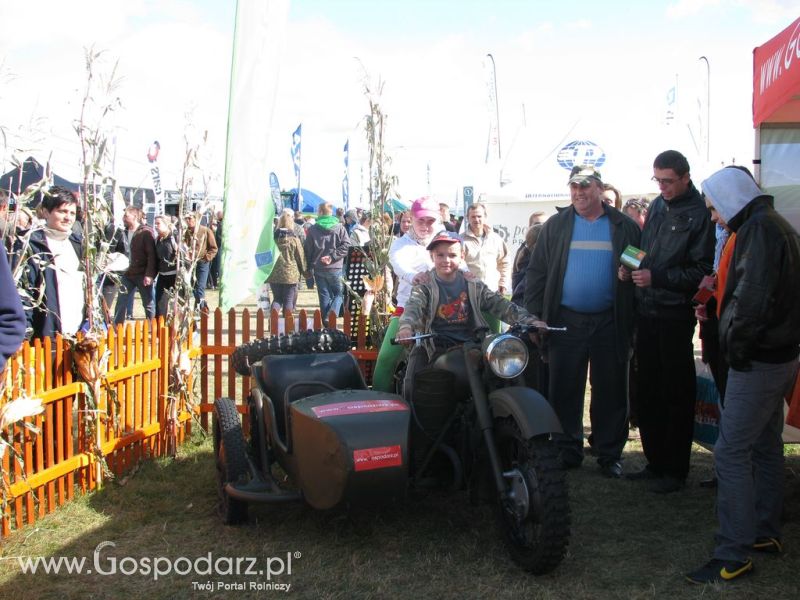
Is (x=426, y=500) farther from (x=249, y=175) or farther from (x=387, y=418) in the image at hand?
(x=249, y=175)

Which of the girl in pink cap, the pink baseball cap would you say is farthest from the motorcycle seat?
the pink baseball cap

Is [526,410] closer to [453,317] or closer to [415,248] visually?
[453,317]

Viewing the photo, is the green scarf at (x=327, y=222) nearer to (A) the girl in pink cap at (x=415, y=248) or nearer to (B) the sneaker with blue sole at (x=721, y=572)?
(A) the girl in pink cap at (x=415, y=248)

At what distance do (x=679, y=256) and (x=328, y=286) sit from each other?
26.0 feet

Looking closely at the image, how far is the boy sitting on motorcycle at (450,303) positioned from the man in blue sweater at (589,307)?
0.88 meters

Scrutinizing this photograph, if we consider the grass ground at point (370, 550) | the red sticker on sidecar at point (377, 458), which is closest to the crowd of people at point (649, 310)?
the grass ground at point (370, 550)

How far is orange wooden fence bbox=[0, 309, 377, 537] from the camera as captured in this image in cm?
426

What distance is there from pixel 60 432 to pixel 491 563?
103 inches

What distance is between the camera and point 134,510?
15.1ft

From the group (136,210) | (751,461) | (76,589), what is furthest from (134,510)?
(136,210)

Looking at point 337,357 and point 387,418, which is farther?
point 337,357

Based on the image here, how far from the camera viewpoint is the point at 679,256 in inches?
187

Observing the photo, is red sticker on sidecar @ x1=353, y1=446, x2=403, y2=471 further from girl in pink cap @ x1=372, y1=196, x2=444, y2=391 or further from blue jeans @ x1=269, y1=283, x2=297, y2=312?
blue jeans @ x1=269, y1=283, x2=297, y2=312

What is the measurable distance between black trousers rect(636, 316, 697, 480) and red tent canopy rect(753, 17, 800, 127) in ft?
5.23
